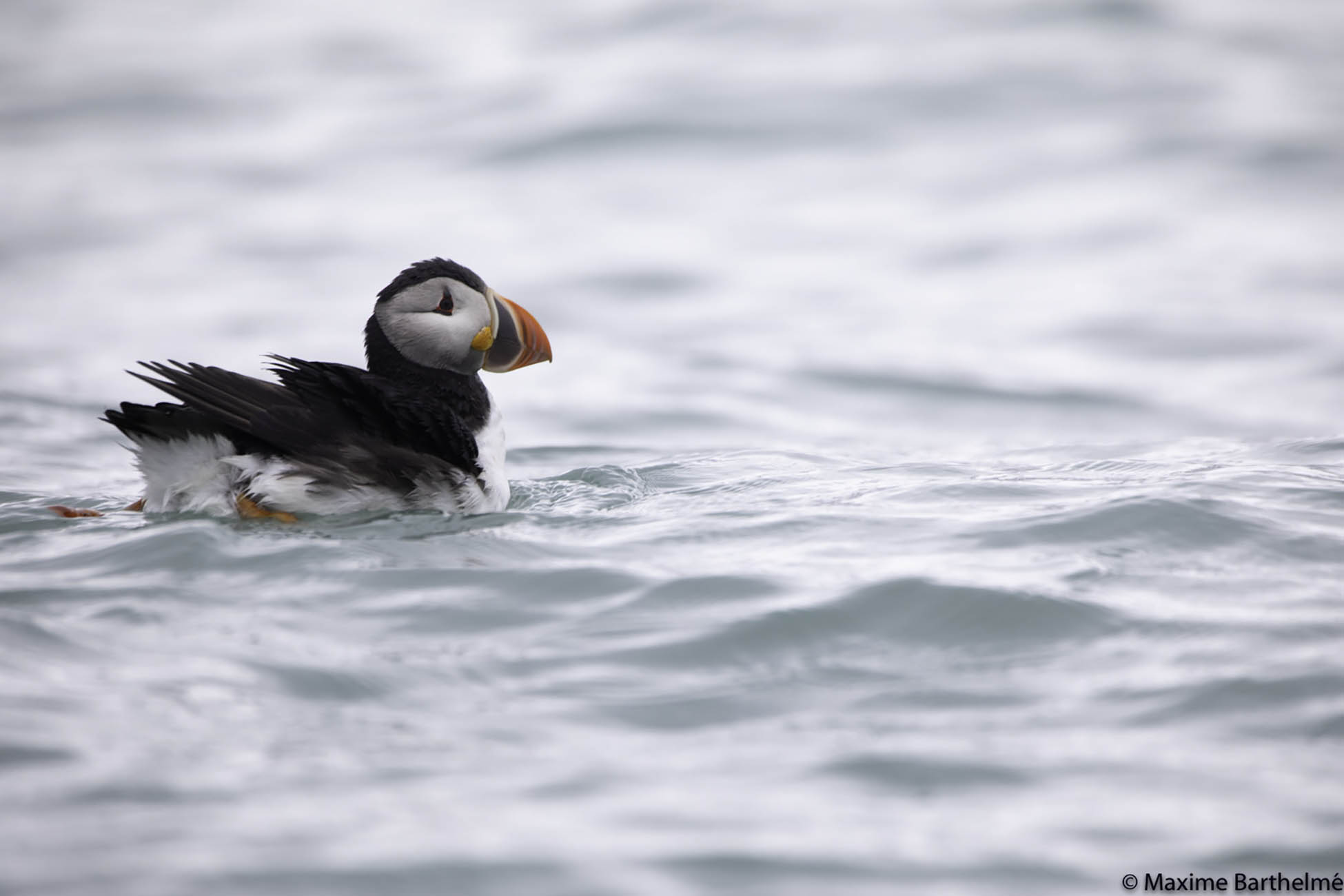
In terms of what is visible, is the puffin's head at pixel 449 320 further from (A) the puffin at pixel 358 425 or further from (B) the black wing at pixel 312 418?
(B) the black wing at pixel 312 418

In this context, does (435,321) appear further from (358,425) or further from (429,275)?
(358,425)

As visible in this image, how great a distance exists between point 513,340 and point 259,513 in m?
1.16

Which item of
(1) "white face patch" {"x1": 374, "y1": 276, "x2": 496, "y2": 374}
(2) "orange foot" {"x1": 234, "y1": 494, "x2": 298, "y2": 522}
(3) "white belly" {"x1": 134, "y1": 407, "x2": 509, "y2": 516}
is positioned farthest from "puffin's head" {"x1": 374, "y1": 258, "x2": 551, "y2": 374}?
(2) "orange foot" {"x1": 234, "y1": 494, "x2": 298, "y2": 522}

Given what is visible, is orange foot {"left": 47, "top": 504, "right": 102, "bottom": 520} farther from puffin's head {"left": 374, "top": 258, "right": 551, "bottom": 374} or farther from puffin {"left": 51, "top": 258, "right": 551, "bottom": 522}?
puffin's head {"left": 374, "top": 258, "right": 551, "bottom": 374}

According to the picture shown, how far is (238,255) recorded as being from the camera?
11.8m

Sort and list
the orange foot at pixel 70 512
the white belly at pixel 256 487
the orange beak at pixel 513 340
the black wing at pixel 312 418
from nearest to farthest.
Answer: the black wing at pixel 312 418
the white belly at pixel 256 487
the orange foot at pixel 70 512
the orange beak at pixel 513 340

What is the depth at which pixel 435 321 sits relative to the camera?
518cm

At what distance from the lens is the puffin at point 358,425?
15.1 feet

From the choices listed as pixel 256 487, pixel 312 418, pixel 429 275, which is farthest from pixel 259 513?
pixel 429 275

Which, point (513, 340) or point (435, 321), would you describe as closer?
point (435, 321)

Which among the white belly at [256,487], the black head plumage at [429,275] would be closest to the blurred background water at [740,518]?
the white belly at [256,487]

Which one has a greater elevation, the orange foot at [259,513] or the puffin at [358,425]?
the puffin at [358,425]

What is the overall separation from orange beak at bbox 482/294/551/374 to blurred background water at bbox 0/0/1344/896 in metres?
0.55

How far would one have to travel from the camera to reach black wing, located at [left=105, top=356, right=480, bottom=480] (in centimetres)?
453
